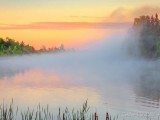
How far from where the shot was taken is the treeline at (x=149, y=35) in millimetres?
75662

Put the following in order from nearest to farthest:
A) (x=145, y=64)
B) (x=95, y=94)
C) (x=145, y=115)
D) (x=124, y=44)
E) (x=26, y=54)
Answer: (x=145, y=115) → (x=95, y=94) → (x=145, y=64) → (x=124, y=44) → (x=26, y=54)

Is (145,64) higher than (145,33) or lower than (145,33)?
lower

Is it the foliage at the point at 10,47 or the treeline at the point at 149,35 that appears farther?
the foliage at the point at 10,47

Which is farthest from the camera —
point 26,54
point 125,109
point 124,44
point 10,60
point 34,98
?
point 26,54

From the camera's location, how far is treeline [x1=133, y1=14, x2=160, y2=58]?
75662 mm

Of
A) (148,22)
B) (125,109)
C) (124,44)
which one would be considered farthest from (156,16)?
(125,109)

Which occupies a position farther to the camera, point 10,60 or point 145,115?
point 10,60

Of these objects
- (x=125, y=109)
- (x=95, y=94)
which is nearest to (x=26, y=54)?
(x=95, y=94)

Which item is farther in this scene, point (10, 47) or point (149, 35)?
point (10, 47)

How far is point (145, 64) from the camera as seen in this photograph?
237ft

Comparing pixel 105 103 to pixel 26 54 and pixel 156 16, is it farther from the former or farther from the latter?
pixel 26 54

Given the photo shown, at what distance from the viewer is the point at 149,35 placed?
7931cm

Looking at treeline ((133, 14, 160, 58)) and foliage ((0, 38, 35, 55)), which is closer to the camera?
treeline ((133, 14, 160, 58))

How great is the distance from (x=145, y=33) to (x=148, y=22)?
92.0 inches
